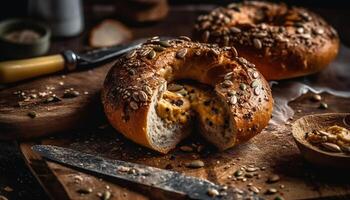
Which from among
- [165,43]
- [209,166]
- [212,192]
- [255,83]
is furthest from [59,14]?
[212,192]

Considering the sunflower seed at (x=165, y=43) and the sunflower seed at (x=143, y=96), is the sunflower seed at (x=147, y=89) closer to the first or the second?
the sunflower seed at (x=143, y=96)

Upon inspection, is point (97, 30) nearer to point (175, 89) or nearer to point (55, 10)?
point (55, 10)

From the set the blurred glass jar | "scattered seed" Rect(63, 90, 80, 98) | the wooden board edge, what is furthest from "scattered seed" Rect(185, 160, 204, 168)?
the blurred glass jar

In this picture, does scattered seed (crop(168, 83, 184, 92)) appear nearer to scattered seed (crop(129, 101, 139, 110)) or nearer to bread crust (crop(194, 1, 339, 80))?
scattered seed (crop(129, 101, 139, 110))

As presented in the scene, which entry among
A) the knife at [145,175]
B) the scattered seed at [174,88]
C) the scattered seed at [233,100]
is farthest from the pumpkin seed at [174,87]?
the knife at [145,175]

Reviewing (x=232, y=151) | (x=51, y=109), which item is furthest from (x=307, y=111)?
(x=51, y=109)

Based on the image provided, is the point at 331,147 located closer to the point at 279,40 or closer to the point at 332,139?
the point at 332,139
